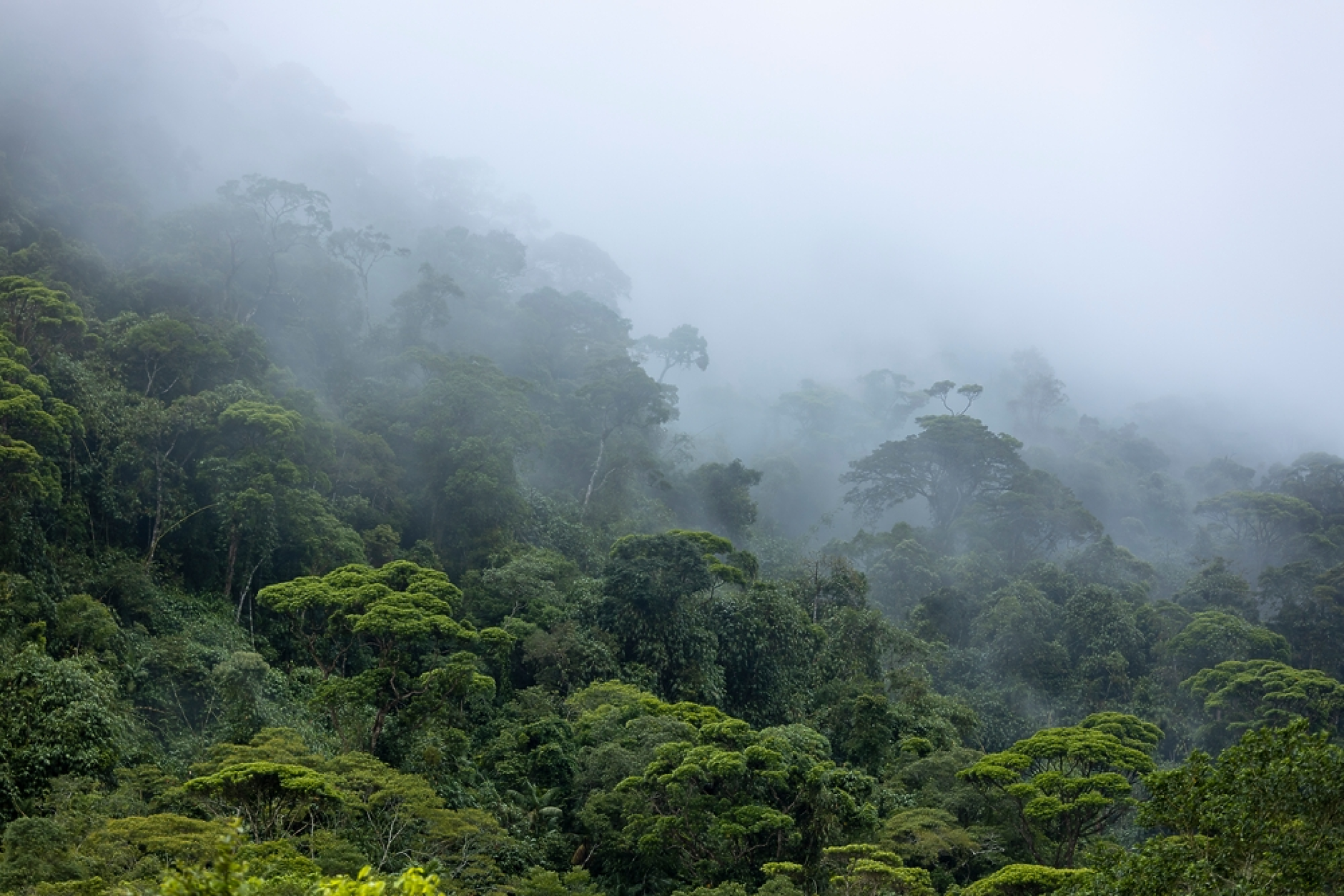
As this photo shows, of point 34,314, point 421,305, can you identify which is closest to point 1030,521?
point 421,305

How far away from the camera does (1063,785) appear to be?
49.3ft

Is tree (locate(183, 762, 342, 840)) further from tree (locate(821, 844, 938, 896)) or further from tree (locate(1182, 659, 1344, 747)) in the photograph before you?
tree (locate(1182, 659, 1344, 747))

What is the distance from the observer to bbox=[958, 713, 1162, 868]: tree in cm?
1485

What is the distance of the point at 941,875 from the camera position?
1495 cm

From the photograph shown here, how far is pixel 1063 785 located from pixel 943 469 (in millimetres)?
28269

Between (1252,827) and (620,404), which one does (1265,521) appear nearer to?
(620,404)

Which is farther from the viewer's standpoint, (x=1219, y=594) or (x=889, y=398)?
(x=889, y=398)

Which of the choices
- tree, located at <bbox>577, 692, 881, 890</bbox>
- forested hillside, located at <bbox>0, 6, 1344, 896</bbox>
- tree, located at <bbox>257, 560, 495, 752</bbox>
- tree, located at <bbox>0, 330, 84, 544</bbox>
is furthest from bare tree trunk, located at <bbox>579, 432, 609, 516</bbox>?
tree, located at <bbox>577, 692, 881, 890</bbox>

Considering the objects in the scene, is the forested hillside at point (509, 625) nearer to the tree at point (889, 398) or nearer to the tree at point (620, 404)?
the tree at point (620, 404)

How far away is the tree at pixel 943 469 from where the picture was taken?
4078cm

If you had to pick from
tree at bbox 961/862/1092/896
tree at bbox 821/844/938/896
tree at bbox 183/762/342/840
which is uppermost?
tree at bbox 961/862/1092/896

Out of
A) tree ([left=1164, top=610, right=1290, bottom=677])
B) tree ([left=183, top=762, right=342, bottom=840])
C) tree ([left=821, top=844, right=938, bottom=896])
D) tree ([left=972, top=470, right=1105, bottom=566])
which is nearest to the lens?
tree ([left=183, top=762, right=342, bottom=840])

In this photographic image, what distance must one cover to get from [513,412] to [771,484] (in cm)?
2194

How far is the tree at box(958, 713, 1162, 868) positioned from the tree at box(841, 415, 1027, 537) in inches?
949
